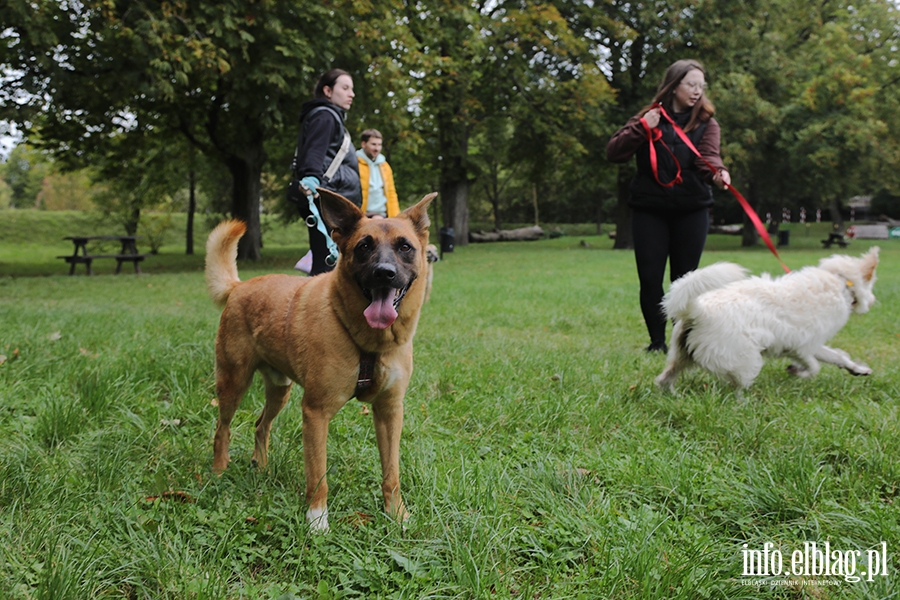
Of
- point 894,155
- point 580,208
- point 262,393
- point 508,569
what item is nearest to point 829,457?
point 508,569

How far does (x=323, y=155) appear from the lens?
4.56m

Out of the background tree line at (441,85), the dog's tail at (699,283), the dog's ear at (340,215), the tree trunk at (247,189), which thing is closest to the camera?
the dog's ear at (340,215)

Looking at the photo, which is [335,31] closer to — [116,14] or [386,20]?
[386,20]

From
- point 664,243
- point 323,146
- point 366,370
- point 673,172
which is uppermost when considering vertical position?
point 323,146

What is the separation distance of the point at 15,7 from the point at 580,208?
45214mm

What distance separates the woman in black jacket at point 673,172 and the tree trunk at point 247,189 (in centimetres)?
1554

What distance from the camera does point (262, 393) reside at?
400 centimetres

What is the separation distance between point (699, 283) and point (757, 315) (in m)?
0.57

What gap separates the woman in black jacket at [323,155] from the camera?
14.8ft

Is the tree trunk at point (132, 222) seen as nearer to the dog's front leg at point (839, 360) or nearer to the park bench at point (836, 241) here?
the dog's front leg at point (839, 360)

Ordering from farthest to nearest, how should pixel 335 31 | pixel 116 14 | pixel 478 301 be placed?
1. pixel 335 31
2. pixel 116 14
3. pixel 478 301

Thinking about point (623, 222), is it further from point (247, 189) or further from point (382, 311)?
point (382, 311)

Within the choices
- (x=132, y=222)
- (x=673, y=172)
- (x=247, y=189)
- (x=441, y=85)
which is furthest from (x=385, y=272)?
(x=132, y=222)

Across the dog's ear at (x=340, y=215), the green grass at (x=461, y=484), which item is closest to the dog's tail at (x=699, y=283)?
the green grass at (x=461, y=484)
